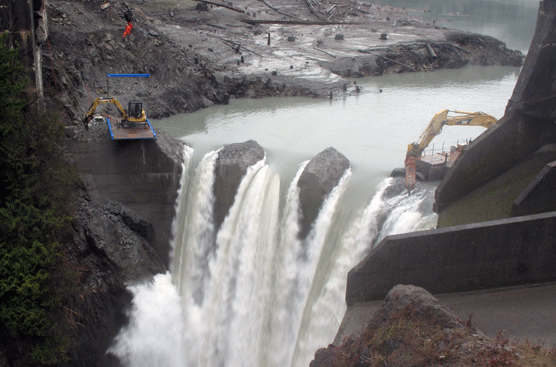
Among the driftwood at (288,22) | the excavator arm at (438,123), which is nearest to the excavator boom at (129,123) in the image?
the excavator arm at (438,123)

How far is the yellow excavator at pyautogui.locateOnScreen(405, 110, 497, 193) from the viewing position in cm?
1641

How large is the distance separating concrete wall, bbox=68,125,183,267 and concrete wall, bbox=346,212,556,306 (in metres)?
8.91

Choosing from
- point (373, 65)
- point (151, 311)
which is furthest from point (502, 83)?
point (151, 311)

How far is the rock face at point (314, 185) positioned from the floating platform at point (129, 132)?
5.91 metres

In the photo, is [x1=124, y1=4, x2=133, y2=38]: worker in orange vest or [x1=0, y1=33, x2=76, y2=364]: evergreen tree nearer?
[x1=0, y1=33, x2=76, y2=364]: evergreen tree

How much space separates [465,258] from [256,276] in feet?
23.4

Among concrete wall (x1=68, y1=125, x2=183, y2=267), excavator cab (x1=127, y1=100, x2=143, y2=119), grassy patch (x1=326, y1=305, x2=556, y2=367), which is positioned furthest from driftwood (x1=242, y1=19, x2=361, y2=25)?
grassy patch (x1=326, y1=305, x2=556, y2=367)

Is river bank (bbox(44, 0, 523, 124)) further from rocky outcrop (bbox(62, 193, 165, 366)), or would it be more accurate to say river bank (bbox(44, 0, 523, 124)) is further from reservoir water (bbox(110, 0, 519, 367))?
reservoir water (bbox(110, 0, 519, 367))

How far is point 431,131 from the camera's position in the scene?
18078 millimetres

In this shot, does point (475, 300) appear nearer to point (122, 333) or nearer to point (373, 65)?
point (122, 333)

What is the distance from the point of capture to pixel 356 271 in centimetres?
1282

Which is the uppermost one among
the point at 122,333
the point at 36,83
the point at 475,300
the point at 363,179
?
the point at 36,83

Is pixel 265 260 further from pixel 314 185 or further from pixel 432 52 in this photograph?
pixel 432 52

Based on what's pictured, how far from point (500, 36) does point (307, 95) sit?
Result: 33604 mm
